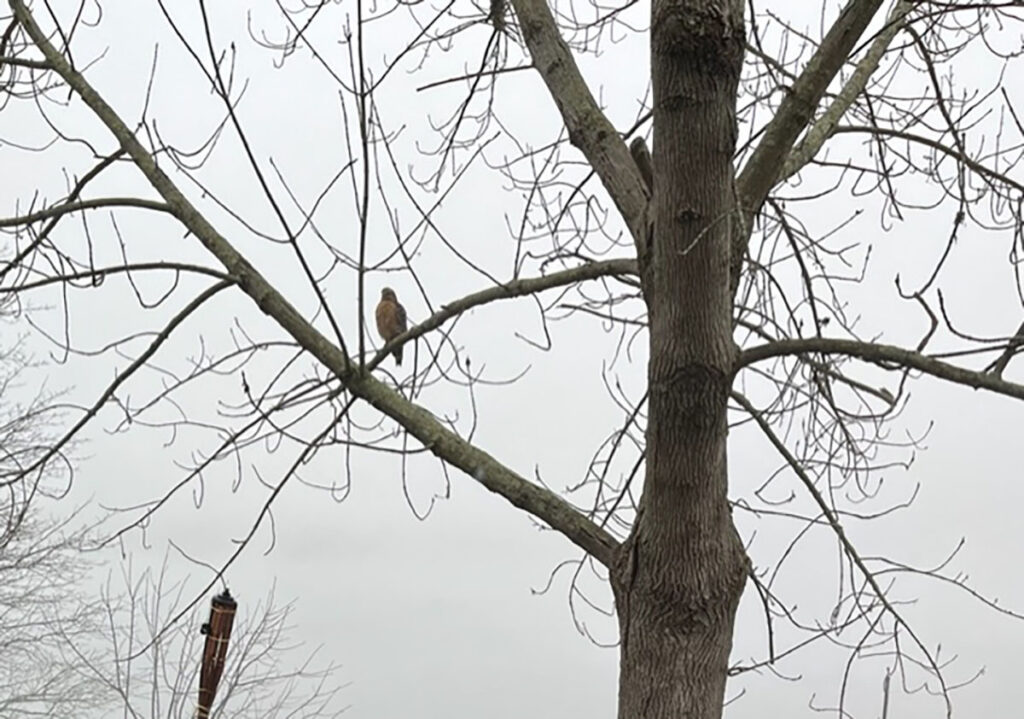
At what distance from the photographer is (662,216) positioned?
51.7 inches

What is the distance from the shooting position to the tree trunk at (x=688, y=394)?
1.26 m

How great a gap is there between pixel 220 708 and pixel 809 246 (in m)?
2.58

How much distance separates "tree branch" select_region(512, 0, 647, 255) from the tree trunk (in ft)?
0.43

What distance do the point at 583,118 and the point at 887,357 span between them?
1.70 feet

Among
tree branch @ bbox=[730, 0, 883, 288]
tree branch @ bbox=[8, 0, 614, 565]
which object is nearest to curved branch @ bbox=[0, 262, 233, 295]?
tree branch @ bbox=[8, 0, 614, 565]

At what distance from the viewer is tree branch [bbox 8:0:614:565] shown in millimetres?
1443

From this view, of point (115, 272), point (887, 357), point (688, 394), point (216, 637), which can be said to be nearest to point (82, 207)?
point (115, 272)

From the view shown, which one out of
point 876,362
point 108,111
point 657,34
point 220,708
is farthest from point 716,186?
point 220,708

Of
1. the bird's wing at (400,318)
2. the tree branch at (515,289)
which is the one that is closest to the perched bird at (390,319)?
the bird's wing at (400,318)

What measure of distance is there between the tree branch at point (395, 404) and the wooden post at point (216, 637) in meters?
0.52

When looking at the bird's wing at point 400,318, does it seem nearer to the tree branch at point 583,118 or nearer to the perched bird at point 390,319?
the perched bird at point 390,319

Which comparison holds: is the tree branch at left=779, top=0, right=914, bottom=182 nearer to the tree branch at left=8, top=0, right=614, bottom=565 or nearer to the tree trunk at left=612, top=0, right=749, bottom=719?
the tree branch at left=8, top=0, right=614, bottom=565

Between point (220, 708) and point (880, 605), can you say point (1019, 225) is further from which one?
point (220, 708)

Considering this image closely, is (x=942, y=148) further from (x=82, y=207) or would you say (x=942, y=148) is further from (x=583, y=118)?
(x=82, y=207)
